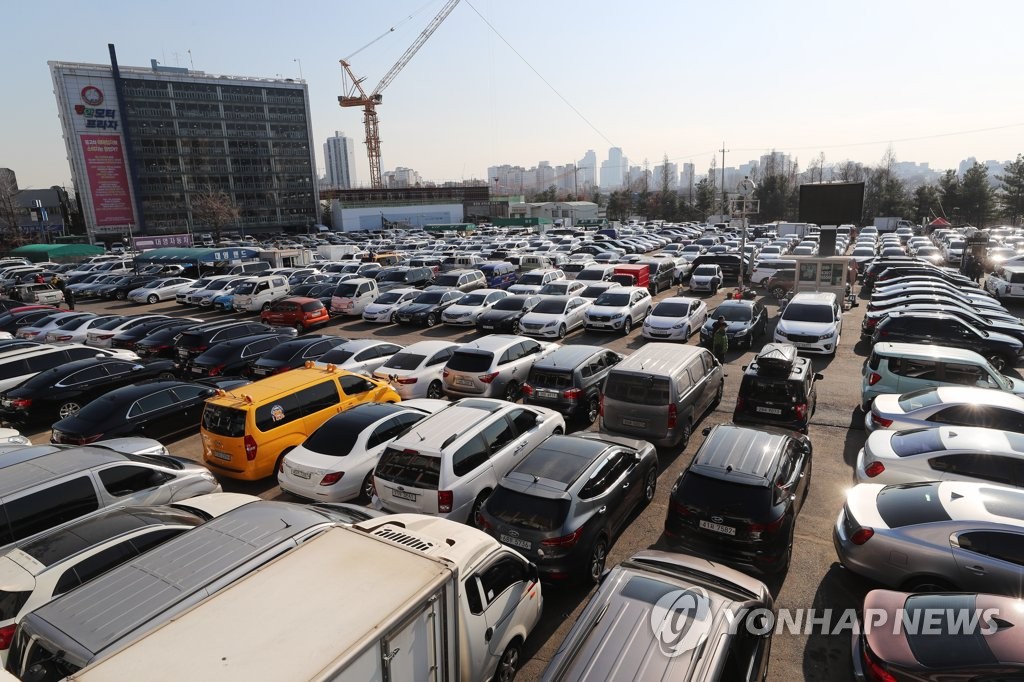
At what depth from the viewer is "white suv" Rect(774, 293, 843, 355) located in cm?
1638

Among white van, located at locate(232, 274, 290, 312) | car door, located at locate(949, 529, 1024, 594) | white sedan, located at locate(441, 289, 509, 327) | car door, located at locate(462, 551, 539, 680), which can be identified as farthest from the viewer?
white van, located at locate(232, 274, 290, 312)

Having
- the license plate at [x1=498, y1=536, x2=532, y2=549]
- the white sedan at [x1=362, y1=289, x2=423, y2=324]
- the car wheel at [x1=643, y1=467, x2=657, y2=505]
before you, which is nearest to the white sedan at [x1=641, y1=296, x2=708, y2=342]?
the car wheel at [x1=643, y1=467, x2=657, y2=505]

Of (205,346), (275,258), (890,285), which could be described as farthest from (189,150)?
(890,285)

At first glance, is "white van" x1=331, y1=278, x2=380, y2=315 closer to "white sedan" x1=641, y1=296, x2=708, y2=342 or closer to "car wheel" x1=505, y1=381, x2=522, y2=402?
"white sedan" x1=641, y1=296, x2=708, y2=342

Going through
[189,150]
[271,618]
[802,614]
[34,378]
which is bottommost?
[802,614]

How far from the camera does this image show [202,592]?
15.8 feet

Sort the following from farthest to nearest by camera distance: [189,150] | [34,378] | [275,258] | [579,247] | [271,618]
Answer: [189,150] → [579,247] → [275,258] → [34,378] → [271,618]

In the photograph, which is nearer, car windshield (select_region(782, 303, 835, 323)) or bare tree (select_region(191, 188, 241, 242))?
car windshield (select_region(782, 303, 835, 323))

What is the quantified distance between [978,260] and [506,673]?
36.0 meters

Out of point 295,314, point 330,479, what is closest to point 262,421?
point 330,479

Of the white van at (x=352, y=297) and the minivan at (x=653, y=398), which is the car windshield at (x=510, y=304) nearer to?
the white van at (x=352, y=297)

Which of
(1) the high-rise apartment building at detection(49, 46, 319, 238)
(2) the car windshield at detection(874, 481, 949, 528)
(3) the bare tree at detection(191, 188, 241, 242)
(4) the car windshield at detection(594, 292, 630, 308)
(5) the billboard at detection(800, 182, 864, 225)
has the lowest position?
(2) the car windshield at detection(874, 481, 949, 528)

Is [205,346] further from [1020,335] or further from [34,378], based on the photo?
[1020,335]

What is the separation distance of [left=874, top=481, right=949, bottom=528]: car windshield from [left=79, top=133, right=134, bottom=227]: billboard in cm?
9424
